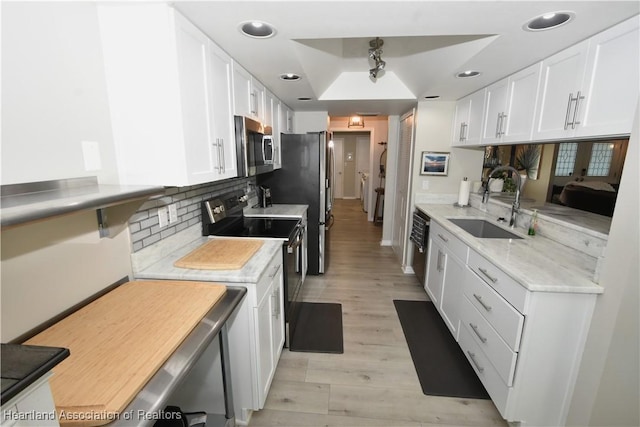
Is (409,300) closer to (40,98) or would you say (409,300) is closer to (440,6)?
(440,6)

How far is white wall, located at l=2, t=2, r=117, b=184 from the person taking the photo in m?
0.89

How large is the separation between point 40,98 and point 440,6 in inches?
63.8

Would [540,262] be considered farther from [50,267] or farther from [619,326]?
[50,267]

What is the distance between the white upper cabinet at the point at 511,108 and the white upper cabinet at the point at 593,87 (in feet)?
0.35

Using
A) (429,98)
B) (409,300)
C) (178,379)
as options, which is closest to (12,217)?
(178,379)

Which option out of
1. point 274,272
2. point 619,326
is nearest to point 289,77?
point 274,272

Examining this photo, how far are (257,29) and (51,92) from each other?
0.93 metres

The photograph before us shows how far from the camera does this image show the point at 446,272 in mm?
2424

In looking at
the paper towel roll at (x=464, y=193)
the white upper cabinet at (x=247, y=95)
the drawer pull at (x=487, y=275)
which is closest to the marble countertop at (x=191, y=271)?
the white upper cabinet at (x=247, y=95)

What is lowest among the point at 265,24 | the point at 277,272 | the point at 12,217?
the point at 277,272

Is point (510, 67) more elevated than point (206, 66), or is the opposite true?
point (510, 67)

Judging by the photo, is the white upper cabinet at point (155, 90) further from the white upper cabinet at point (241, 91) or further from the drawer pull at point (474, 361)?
the drawer pull at point (474, 361)

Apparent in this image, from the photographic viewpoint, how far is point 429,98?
3.09 m

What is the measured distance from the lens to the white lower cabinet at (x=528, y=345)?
139 centimetres
